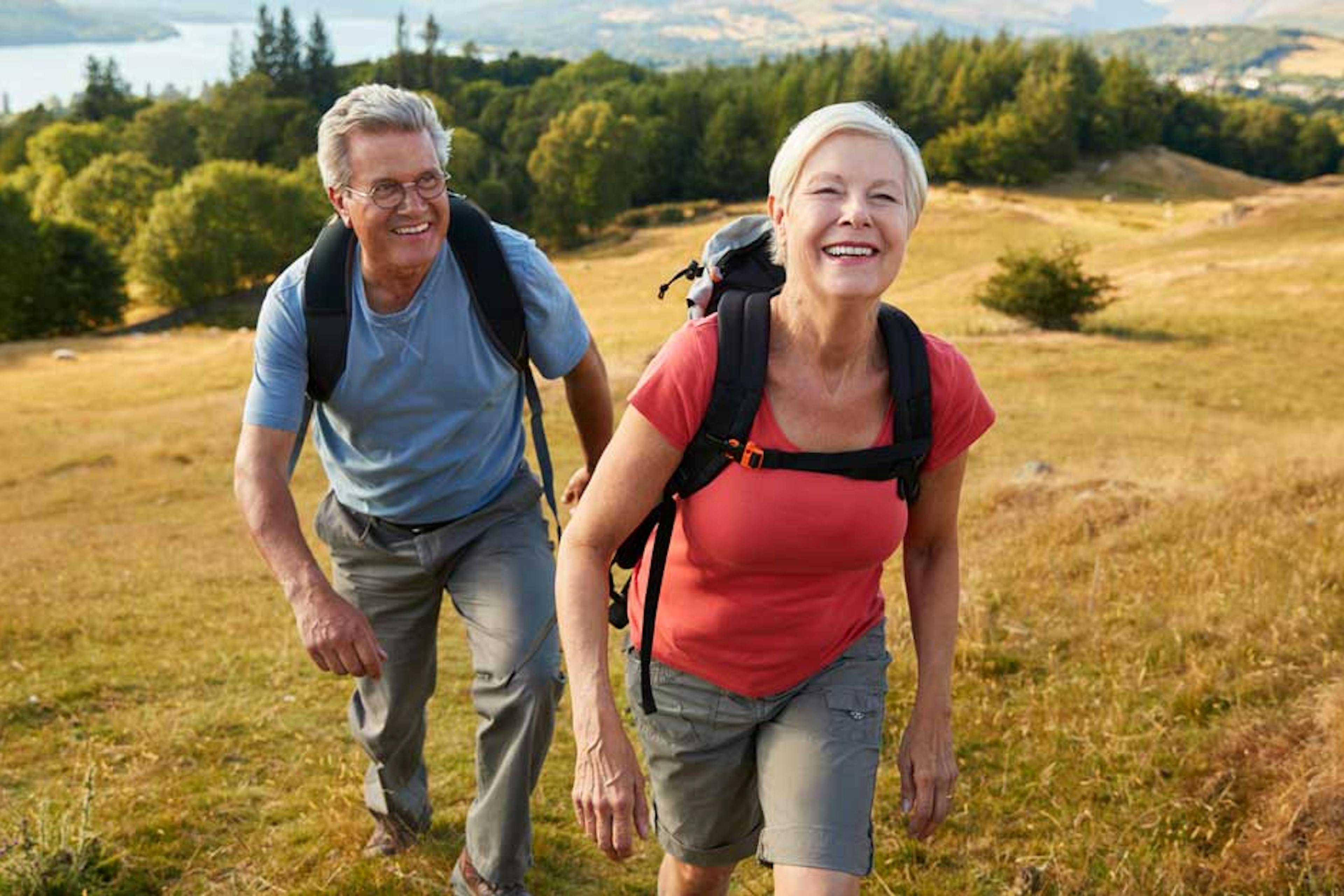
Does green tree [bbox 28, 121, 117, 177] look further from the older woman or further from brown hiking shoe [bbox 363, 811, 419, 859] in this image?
the older woman

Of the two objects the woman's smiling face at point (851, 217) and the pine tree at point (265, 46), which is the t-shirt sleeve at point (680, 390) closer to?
the woman's smiling face at point (851, 217)

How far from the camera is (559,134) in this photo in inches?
3696

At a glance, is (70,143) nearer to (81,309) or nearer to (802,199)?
(81,309)

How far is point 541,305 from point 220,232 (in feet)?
247

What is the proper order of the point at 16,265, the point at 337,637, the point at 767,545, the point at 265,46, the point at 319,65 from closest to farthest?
the point at 767,545
the point at 337,637
the point at 16,265
the point at 265,46
the point at 319,65

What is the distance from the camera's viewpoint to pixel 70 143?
10125cm

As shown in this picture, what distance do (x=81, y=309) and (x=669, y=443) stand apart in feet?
234

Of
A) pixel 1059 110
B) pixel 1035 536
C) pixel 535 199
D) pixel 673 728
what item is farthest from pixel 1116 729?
pixel 1059 110

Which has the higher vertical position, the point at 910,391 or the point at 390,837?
the point at 910,391

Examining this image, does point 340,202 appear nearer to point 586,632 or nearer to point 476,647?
point 476,647

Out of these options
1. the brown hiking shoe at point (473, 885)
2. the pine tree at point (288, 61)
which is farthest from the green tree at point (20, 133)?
the brown hiking shoe at point (473, 885)

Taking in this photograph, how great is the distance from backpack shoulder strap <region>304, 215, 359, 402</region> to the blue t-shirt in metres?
0.03

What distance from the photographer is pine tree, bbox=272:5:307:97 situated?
13338cm

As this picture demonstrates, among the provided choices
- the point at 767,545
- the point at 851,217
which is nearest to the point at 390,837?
the point at 767,545
